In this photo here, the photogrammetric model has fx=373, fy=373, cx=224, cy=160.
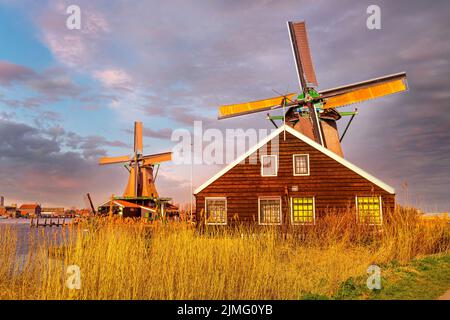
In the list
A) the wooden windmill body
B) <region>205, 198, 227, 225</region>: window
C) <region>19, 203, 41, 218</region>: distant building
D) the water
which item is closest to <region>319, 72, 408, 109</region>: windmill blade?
<region>205, 198, 227, 225</region>: window

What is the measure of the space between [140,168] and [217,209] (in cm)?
3725

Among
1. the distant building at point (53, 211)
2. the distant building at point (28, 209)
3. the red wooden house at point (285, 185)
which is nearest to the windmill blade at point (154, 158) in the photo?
the red wooden house at point (285, 185)

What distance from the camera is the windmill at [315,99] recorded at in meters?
27.4

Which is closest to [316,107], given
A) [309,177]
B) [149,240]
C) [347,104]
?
[347,104]

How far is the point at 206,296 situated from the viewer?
23.5 feet

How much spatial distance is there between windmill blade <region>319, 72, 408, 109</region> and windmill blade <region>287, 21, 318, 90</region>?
206cm

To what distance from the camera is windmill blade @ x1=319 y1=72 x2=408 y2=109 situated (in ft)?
89.5

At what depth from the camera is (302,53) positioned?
1192 inches

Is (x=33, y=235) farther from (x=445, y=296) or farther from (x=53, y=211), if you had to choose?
(x=53, y=211)

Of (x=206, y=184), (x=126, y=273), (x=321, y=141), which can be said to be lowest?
(x=126, y=273)

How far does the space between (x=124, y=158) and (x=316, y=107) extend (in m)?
38.0

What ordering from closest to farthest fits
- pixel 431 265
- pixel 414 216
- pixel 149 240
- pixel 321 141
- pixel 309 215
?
1. pixel 149 240
2. pixel 431 265
3. pixel 414 216
4. pixel 309 215
5. pixel 321 141

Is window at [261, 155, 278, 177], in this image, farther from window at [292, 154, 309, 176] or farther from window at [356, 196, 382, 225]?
window at [356, 196, 382, 225]
